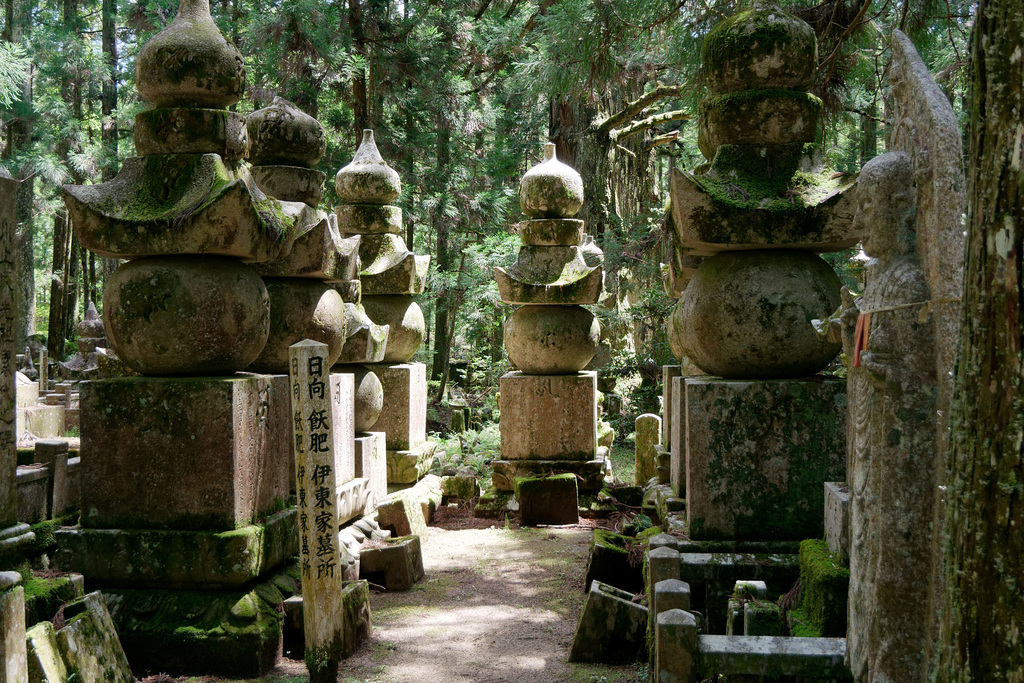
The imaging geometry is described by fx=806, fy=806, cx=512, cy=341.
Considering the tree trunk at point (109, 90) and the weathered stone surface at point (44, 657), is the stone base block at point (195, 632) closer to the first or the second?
the weathered stone surface at point (44, 657)

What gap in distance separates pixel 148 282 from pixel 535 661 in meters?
2.86

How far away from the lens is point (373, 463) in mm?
6883

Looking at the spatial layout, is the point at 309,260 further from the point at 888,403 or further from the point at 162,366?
the point at 888,403

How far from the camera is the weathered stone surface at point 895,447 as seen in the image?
2.37 m

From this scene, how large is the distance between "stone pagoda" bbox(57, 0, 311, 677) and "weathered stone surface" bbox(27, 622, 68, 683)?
91 centimetres

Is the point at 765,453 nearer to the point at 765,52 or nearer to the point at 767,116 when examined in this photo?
the point at 767,116

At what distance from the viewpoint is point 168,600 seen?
162 inches

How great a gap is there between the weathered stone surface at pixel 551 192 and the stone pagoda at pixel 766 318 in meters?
4.03

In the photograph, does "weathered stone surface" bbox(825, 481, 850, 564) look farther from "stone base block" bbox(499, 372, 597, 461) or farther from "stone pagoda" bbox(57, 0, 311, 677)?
"stone base block" bbox(499, 372, 597, 461)

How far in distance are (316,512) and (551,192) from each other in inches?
200

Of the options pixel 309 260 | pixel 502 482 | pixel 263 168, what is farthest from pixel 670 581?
pixel 502 482

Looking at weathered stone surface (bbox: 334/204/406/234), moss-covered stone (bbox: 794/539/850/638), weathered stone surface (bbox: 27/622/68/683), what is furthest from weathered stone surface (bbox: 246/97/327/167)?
moss-covered stone (bbox: 794/539/850/638)

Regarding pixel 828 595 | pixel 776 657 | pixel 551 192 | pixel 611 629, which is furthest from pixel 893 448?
pixel 551 192

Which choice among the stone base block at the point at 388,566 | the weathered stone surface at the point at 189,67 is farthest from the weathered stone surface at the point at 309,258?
the stone base block at the point at 388,566
